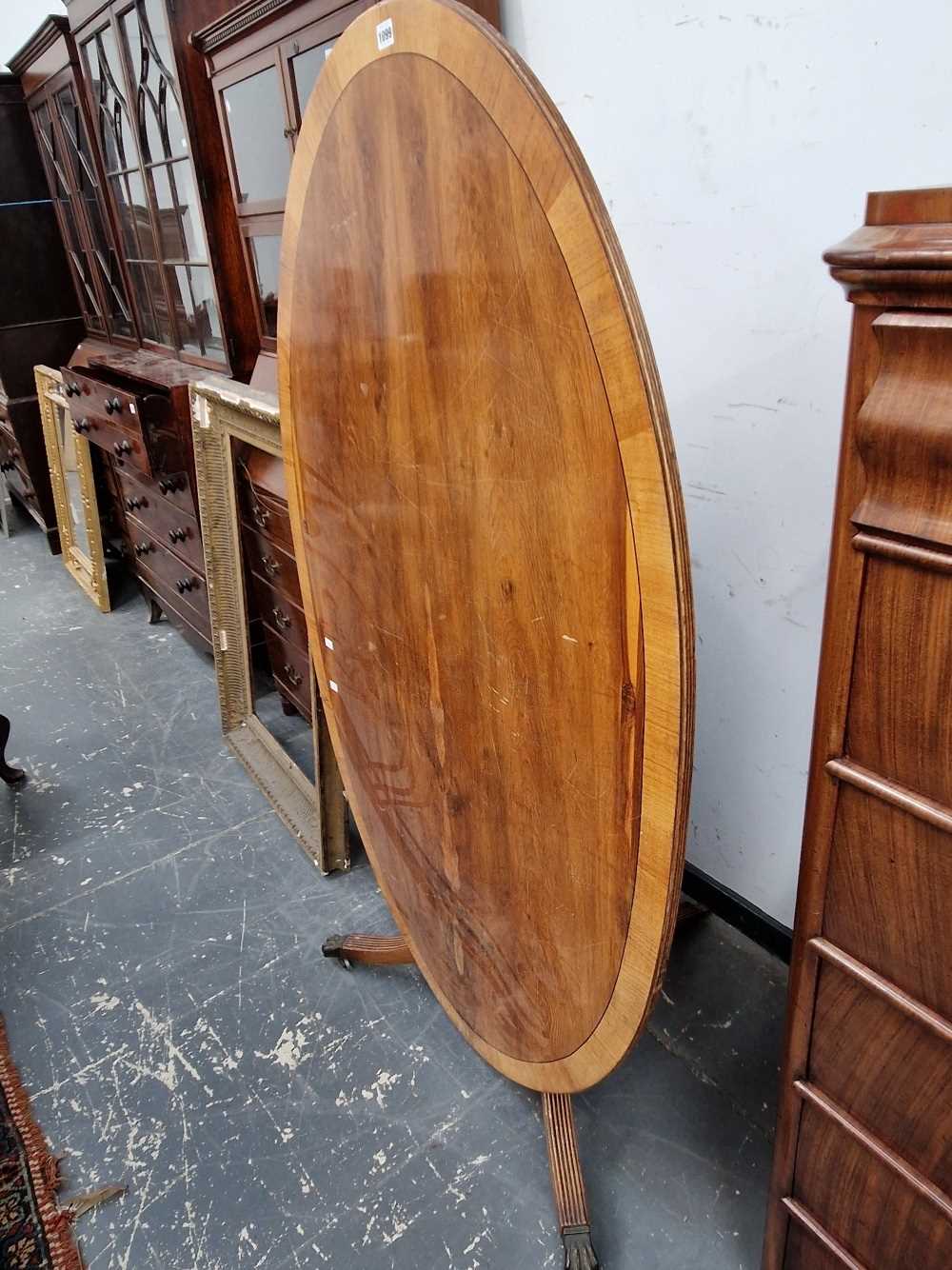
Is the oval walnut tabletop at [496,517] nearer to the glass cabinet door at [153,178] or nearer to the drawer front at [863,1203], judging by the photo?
the drawer front at [863,1203]

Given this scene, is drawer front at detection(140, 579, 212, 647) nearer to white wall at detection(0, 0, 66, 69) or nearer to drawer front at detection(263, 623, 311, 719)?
drawer front at detection(263, 623, 311, 719)

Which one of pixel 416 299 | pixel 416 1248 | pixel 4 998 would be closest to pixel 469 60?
pixel 416 299

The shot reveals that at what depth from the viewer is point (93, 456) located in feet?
11.5

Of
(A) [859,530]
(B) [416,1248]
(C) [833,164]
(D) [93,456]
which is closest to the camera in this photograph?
(A) [859,530]

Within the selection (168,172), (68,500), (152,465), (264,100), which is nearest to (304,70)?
(264,100)

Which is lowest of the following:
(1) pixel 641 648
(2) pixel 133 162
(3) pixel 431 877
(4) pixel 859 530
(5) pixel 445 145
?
(3) pixel 431 877

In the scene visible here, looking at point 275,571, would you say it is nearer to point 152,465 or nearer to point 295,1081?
point 152,465

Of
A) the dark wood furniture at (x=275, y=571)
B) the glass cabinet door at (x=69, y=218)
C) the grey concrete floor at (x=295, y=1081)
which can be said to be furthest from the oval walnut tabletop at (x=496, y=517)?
the glass cabinet door at (x=69, y=218)

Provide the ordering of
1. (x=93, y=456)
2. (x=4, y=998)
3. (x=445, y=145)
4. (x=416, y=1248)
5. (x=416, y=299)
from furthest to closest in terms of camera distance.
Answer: (x=93, y=456), (x=4, y=998), (x=416, y=1248), (x=416, y=299), (x=445, y=145)

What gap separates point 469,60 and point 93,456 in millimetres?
3216

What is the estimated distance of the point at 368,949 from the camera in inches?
67.3

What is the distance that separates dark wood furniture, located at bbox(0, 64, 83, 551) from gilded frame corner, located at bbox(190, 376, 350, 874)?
2168mm

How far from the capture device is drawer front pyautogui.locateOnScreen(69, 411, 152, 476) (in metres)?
2.53

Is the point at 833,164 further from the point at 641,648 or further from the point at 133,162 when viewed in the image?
the point at 133,162
